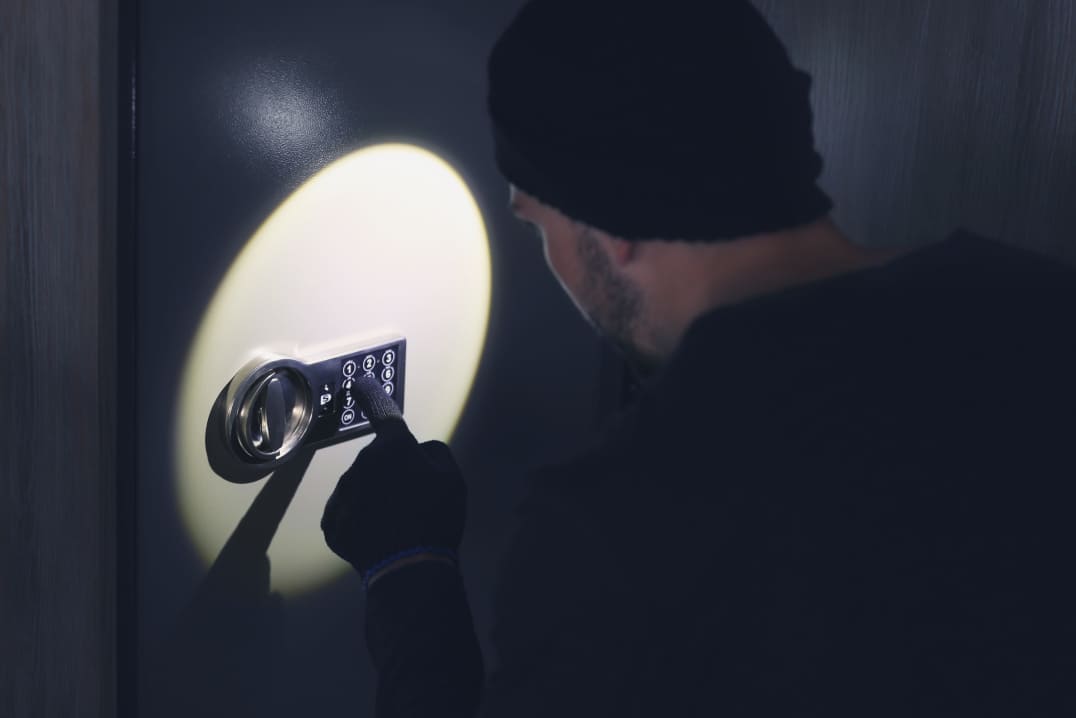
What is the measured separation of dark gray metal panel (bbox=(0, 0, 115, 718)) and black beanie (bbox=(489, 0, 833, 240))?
0.86 ft

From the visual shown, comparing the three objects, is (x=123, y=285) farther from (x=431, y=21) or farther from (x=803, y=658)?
(x=803, y=658)

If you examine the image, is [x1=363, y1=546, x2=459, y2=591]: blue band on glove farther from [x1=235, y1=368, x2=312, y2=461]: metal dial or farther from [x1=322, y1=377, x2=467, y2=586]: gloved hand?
[x1=235, y1=368, x2=312, y2=461]: metal dial

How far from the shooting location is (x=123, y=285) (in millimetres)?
654

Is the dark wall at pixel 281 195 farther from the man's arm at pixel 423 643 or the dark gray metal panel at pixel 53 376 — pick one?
the man's arm at pixel 423 643

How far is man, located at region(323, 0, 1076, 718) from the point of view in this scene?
19.5 inches

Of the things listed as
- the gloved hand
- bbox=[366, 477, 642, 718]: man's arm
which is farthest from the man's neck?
the gloved hand

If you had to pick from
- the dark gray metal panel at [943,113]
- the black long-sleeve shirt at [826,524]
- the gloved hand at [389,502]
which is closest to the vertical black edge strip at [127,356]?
the gloved hand at [389,502]

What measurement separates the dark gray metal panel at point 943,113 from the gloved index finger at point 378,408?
0.46 meters

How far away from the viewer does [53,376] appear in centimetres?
65

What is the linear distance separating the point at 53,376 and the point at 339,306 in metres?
0.22

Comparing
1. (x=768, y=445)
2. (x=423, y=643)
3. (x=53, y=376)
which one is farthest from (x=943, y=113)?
(x=53, y=376)

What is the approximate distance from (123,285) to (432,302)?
11.7 inches

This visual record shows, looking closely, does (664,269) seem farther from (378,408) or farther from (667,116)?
(378,408)

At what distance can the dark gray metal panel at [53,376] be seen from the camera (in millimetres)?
602
